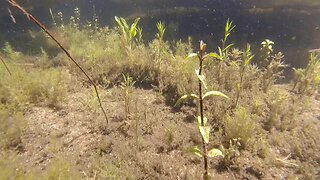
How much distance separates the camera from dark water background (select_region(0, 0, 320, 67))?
876 centimetres

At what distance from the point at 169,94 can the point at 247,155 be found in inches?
73.0

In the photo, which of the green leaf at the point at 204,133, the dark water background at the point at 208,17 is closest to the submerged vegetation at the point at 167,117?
the green leaf at the point at 204,133

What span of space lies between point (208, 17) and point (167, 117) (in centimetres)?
561

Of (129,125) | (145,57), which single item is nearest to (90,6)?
(145,57)

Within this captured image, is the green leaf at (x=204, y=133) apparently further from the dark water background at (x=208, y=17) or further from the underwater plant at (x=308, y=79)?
the dark water background at (x=208, y=17)

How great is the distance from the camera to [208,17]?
31.1 ft

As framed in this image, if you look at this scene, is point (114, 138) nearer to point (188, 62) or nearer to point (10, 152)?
point (10, 152)

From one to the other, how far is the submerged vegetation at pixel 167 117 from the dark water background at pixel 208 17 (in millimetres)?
2405

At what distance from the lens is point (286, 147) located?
4.52 meters

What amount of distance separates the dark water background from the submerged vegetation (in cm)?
240

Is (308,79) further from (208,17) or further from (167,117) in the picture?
(208,17)

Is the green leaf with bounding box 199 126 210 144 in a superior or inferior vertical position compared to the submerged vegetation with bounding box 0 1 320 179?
superior

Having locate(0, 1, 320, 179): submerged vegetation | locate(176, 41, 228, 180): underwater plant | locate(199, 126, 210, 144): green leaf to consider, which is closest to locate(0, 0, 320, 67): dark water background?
locate(0, 1, 320, 179): submerged vegetation

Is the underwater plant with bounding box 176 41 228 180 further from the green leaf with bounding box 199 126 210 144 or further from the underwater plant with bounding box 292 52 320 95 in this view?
the underwater plant with bounding box 292 52 320 95
